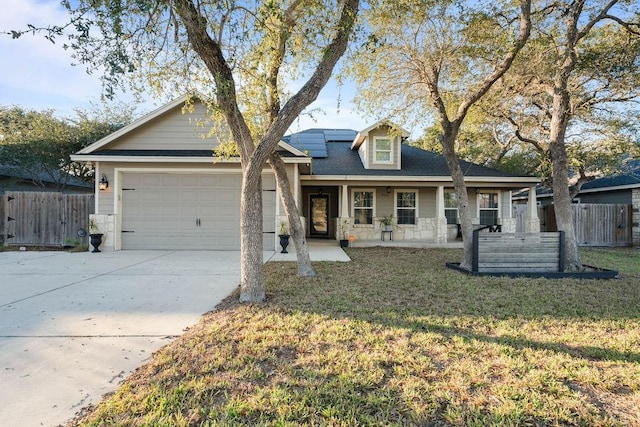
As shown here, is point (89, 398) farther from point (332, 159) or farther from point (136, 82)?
point (332, 159)

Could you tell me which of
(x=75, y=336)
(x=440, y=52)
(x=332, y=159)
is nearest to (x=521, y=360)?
(x=75, y=336)

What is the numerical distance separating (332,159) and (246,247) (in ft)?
31.6

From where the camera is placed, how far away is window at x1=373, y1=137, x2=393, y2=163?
12.6m

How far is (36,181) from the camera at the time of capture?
16.1 meters

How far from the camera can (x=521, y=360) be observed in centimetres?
277

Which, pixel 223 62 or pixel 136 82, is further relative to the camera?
pixel 136 82

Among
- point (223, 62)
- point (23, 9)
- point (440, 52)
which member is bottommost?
point (223, 62)

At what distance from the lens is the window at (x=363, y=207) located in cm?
1342

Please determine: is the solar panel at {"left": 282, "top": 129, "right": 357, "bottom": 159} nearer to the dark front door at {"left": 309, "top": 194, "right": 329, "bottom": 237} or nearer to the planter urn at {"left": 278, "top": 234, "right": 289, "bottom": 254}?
the dark front door at {"left": 309, "top": 194, "right": 329, "bottom": 237}

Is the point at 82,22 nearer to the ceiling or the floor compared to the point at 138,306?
nearer to the ceiling

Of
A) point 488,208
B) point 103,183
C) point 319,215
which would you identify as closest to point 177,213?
point 103,183

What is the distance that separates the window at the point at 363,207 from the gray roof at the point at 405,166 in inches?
50.1

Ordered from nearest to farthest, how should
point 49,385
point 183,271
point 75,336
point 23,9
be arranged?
point 49,385
point 75,336
point 23,9
point 183,271

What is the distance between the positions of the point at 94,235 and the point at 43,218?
2668 mm
